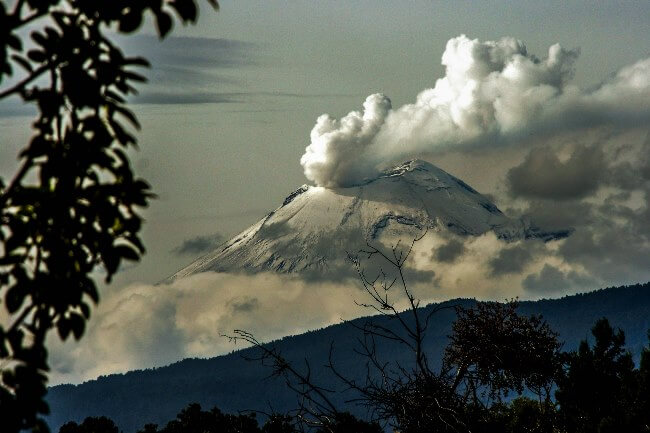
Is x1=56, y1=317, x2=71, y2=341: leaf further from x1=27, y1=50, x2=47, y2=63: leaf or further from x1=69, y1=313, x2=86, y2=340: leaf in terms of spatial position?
x1=27, y1=50, x2=47, y2=63: leaf

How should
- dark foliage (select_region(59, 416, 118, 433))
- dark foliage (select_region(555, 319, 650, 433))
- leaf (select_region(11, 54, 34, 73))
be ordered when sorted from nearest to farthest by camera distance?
leaf (select_region(11, 54, 34, 73)) < dark foliage (select_region(555, 319, 650, 433)) < dark foliage (select_region(59, 416, 118, 433))

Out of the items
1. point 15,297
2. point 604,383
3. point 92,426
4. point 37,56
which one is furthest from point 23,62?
point 92,426

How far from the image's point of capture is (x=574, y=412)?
5506 cm

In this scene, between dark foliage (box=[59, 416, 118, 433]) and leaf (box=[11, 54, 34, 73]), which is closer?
leaf (box=[11, 54, 34, 73])

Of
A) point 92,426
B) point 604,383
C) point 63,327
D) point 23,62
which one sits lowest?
point 63,327

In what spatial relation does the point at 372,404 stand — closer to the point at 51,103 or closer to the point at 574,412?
the point at 51,103

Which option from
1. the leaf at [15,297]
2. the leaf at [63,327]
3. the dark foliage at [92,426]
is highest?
the dark foliage at [92,426]

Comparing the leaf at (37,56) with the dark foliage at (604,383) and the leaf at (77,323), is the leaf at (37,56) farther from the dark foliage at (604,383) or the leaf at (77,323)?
the dark foliage at (604,383)

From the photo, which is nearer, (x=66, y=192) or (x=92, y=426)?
(x=66, y=192)

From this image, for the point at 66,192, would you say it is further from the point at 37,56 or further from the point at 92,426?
the point at 92,426

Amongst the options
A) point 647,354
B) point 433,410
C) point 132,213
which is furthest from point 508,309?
point 132,213

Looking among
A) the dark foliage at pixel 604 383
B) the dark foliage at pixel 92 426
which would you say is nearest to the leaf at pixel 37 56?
the dark foliage at pixel 604 383

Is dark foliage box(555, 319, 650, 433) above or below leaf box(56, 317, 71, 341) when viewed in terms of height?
above

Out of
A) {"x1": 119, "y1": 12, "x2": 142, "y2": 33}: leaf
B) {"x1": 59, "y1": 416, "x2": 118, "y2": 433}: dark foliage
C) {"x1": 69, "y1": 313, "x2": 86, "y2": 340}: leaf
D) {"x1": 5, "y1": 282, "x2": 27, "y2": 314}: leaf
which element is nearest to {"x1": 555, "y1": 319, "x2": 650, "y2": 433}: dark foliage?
{"x1": 59, "y1": 416, "x2": 118, "y2": 433}: dark foliage
